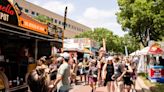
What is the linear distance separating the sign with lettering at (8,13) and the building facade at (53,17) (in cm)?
4557

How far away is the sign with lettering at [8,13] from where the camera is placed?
1040 centimetres

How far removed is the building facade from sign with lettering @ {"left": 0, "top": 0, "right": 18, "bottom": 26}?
150 feet

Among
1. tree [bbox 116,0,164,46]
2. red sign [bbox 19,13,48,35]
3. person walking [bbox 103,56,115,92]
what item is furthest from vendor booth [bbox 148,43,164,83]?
tree [bbox 116,0,164,46]

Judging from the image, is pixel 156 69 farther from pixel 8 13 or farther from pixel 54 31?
pixel 8 13

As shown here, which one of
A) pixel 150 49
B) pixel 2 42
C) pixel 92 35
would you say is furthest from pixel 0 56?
pixel 92 35

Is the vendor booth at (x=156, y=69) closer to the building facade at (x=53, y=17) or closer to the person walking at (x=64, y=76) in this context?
the person walking at (x=64, y=76)

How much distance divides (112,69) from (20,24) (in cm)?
362

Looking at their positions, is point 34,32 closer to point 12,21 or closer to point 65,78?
point 12,21

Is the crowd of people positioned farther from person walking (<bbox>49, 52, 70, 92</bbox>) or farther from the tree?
the tree

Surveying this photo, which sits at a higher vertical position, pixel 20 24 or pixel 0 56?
pixel 20 24

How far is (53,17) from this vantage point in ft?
273

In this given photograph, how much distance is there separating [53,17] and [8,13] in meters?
72.6

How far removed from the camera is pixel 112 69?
1262cm

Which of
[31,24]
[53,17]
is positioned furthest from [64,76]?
[53,17]
